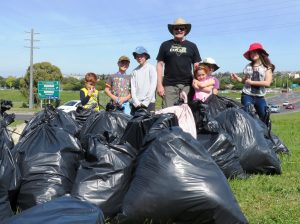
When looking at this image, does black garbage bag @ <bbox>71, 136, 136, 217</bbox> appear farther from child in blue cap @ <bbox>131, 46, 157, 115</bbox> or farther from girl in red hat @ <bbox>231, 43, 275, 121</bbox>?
girl in red hat @ <bbox>231, 43, 275, 121</bbox>

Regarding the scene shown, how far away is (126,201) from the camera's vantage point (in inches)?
109

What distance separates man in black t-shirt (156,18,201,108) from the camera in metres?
5.12

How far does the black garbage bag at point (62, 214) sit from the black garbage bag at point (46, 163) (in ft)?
3.39

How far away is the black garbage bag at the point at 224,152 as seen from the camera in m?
3.99

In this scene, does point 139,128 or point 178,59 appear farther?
point 178,59

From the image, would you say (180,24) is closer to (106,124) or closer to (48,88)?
(106,124)

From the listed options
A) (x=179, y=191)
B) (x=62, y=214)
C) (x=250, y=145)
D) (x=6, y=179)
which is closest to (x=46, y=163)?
(x=6, y=179)

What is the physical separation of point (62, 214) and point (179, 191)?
35.9 inches

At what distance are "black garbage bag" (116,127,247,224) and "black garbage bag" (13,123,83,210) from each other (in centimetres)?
68

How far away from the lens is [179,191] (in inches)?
106

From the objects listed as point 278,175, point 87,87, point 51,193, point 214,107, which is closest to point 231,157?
point 278,175

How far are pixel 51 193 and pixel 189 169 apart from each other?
1054mm

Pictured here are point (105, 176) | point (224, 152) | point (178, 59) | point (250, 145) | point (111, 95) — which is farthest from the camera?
point (111, 95)

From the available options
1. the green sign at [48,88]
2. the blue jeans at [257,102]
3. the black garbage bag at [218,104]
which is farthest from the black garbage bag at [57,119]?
the green sign at [48,88]
